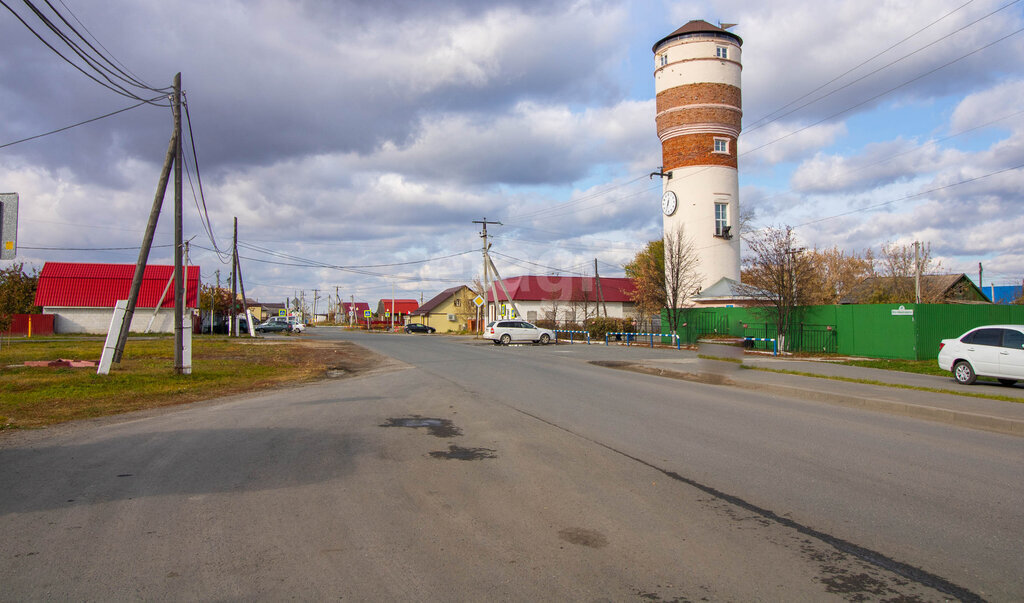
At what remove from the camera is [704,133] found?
140 feet

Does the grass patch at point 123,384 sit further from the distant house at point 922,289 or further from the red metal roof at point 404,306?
the red metal roof at point 404,306

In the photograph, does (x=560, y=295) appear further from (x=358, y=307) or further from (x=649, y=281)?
(x=358, y=307)

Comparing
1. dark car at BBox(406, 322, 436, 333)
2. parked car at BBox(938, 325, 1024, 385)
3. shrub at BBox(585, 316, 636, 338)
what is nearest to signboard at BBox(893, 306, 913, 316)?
parked car at BBox(938, 325, 1024, 385)

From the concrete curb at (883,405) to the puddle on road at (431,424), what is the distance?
8271mm

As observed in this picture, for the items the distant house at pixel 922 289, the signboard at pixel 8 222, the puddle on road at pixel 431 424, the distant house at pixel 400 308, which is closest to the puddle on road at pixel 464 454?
the puddle on road at pixel 431 424

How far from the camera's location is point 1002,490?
21.3ft

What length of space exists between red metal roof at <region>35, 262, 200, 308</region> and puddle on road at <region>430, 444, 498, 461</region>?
52.5m

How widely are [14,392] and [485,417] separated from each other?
11.0 meters

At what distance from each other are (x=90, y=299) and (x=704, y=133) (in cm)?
5082

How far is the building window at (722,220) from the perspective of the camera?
43.7 metres

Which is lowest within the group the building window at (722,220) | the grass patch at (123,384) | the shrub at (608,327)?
the grass patch at (123,384)

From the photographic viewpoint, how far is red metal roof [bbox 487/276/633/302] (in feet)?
236

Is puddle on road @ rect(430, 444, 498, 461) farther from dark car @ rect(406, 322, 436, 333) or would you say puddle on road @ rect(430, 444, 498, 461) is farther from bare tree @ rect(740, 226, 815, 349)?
dark car @ rect(406, 322, 436, 333)

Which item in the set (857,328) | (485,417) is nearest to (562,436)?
(485,417)
